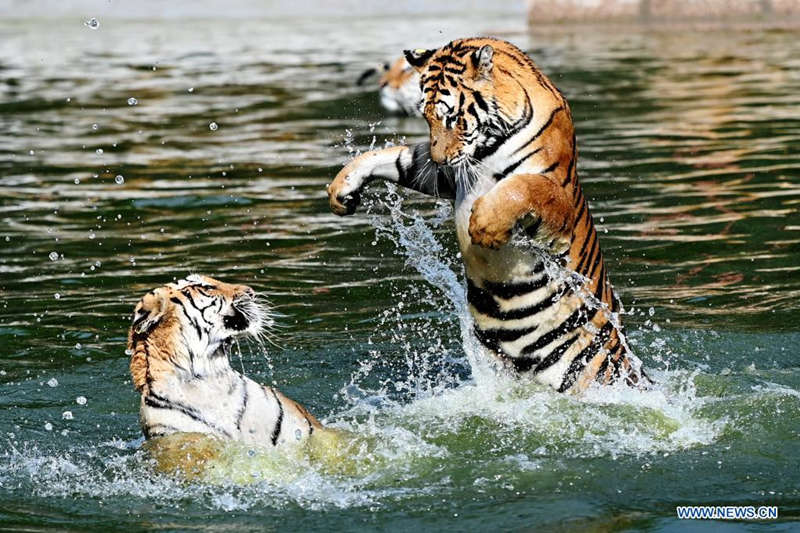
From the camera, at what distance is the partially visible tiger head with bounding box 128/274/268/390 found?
483 centimetres

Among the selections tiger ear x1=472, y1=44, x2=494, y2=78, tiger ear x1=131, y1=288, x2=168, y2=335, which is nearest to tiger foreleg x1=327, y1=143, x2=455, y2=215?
tiger ear x1=472, y1=44, x2=494, y2=78

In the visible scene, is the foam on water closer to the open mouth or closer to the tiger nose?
the open mouth

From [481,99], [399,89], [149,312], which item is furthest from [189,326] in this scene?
[399,89]

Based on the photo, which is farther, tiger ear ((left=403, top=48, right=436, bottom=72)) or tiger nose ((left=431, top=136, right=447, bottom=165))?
tiger ear ((left=403, top=48, right=436, bottom=72))

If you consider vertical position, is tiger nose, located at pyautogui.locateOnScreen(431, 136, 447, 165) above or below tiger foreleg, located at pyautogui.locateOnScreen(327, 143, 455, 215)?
above

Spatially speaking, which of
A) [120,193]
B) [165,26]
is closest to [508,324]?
[120,193]

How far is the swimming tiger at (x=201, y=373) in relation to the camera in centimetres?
479

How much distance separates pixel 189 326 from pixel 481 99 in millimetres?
1309

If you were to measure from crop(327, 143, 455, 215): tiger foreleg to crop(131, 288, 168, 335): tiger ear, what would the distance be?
906 millimetres

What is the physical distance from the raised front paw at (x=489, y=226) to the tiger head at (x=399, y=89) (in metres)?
9.72

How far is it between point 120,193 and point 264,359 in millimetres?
4318

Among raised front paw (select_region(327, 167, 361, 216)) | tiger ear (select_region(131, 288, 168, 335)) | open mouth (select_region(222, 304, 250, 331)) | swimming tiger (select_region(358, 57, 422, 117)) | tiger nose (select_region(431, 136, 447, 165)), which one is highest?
tiger nose (select_region(431, 136, 447, 165))

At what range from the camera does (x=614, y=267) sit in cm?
802

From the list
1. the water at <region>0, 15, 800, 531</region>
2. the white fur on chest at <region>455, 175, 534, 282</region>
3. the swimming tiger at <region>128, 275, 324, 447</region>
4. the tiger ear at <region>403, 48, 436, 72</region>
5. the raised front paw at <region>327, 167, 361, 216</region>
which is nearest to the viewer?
the water at <region>0, 15, 800, 531</region>
